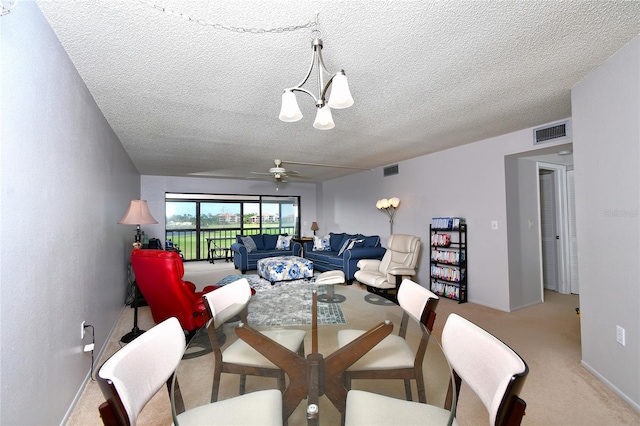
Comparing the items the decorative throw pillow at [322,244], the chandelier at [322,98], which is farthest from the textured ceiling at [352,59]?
the decorative throw pillow at [322,244]

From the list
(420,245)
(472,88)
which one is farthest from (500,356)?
(420,245)

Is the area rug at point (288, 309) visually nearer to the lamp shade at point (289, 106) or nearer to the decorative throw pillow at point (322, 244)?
the lamp shade at point (289, 106)

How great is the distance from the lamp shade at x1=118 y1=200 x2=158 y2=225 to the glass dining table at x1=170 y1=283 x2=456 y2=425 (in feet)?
6.65

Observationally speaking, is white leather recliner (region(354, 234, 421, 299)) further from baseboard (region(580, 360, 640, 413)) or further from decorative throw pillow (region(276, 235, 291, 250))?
decorative throw pillow (region(276, 235, 291, 250))

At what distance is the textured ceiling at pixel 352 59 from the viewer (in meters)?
1.48

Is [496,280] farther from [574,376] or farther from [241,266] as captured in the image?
[241,266]

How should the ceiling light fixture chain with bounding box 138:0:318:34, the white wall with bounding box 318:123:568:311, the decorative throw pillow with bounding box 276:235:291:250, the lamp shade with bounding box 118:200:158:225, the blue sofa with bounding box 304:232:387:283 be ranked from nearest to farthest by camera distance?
1. the ceiling light fixture chain with bounding box 138:0:318:34
2. the lamp shade with bounding box 118:200:158:225
3. the white wall with bounding box 318:123:568:311
4. the blue sofa with bounding box 304:232:387:283
5. the decorative throw pillow with bounding box 276:235:291:250

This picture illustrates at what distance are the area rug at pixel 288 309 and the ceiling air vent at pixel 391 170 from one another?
3401mm

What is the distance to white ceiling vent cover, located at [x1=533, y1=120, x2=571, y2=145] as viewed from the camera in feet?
10.2

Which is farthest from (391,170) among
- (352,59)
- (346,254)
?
(352,59)

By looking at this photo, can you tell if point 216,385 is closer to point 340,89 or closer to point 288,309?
point 288,309

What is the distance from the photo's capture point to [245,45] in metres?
1.73

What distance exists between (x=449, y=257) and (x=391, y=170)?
82.3 inches

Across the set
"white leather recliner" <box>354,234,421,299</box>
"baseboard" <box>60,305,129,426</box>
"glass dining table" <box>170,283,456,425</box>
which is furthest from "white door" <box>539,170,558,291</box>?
"baseboard" <box>60,305,129,426</box>
